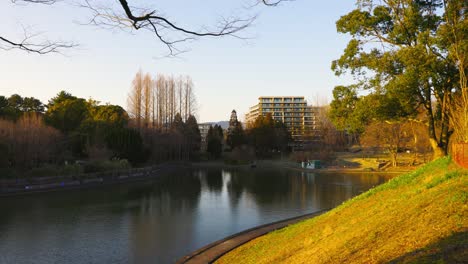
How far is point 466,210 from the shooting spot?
18.4 feet

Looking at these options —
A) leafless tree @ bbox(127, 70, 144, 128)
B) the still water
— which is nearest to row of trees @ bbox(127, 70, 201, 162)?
leafless tree @ bbox(127, 70, 144, 128)

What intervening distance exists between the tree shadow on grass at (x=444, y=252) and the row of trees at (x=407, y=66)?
20.5 feet

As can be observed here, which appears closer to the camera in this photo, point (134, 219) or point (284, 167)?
point (134, 219)

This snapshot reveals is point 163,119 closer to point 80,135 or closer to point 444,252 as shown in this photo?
point 80,135

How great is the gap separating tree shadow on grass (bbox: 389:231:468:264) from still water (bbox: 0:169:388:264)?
693cm

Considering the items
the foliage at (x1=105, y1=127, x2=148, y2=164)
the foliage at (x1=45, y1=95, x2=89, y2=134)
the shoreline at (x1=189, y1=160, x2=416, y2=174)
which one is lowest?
the shoreline at (x1=189, y1=160, x2=416, y2=174)

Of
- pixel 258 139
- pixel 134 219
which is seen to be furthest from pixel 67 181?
pixel 258 139

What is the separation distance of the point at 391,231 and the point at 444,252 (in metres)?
1.71

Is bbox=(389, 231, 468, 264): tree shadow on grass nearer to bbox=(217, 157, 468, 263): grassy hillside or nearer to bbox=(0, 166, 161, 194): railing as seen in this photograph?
bbox=(217, 157, 468, 263): grassy hillside

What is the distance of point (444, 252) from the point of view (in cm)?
433

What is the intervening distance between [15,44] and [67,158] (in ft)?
110

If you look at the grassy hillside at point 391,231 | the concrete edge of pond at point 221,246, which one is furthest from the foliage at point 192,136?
the grassy hillside at point 391,231

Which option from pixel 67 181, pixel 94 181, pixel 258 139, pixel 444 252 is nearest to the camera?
pixel 444 252

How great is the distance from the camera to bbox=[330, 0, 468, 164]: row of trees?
450 inches
